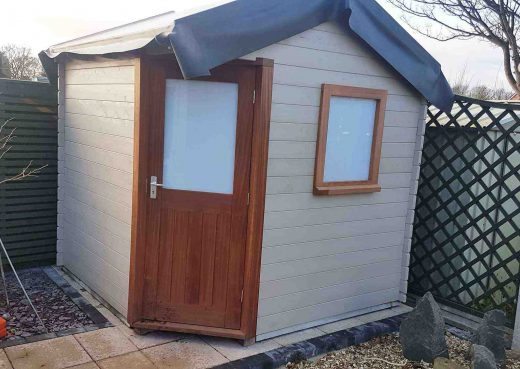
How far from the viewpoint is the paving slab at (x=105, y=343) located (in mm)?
3309

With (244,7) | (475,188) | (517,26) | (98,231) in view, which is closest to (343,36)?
(244,7)

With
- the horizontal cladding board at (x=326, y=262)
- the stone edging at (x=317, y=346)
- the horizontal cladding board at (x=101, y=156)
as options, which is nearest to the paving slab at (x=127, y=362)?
the stone edging at (x=317, y=346)

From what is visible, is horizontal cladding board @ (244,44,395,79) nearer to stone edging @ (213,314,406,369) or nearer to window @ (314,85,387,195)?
window @ (314,85,387,195)

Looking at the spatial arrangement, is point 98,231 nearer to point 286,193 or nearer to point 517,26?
point 286,193

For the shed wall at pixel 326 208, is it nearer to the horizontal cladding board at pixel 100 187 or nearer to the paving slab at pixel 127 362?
the paving slab at pixel 127 362

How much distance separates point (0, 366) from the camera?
3.05 m

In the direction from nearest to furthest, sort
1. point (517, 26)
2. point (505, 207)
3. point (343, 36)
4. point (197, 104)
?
point (197, 104), point (343, 36), point (505, 207), point (517, 26)

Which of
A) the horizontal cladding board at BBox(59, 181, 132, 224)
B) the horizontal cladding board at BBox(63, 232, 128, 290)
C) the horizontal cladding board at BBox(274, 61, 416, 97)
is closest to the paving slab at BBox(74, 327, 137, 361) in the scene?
the horizontal cladding board at BBox(63, 232, 128, 290)

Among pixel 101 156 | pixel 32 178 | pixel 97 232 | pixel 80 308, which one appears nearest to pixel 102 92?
pixel 101 156

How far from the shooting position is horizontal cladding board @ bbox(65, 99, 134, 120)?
3.61m

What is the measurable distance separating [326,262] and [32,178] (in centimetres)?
298

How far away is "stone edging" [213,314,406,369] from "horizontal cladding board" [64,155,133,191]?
1505 millimetres

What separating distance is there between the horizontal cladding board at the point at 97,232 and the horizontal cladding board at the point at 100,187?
280 mm

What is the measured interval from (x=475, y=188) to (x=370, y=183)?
1256mm
